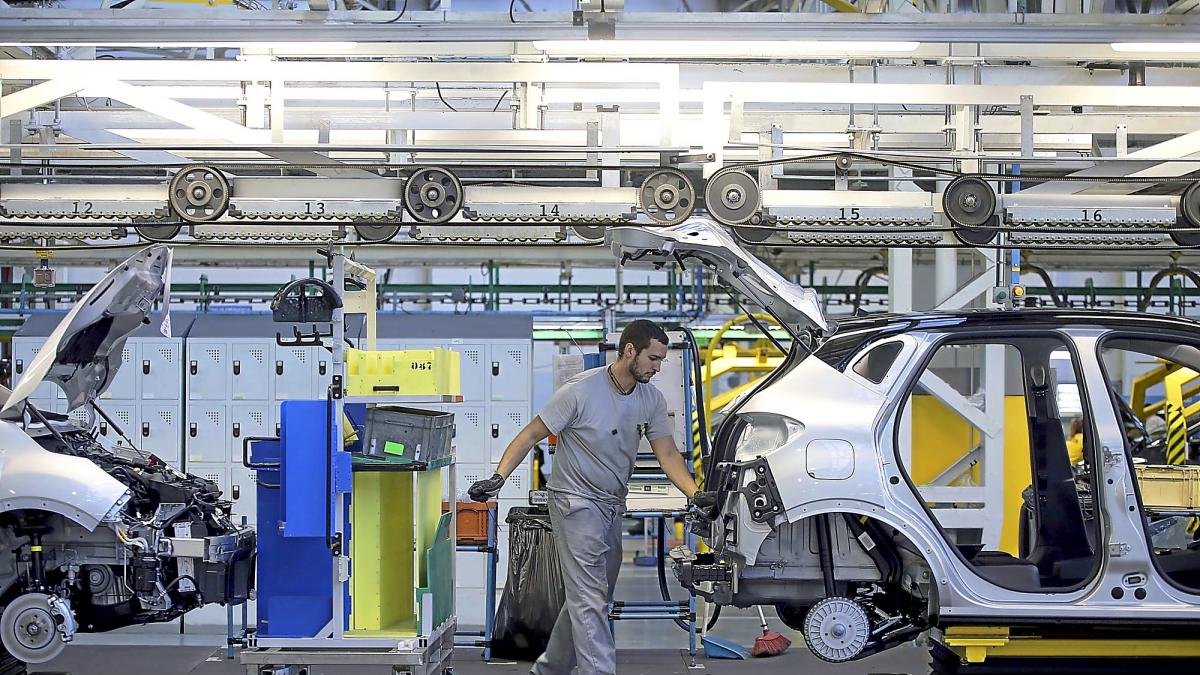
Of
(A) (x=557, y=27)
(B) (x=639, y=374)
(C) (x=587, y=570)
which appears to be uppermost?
(A) (x=557, y=27)

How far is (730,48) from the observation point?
20.3 feet

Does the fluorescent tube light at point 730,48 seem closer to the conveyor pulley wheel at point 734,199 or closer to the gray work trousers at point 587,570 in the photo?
the conveyor pulley wheel at point 734,199

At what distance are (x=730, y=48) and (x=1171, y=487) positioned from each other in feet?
11.4

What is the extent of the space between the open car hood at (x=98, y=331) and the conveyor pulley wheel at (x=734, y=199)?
9.53 feet

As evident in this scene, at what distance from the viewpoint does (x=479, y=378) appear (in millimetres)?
9133

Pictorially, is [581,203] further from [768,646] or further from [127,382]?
[127,382]

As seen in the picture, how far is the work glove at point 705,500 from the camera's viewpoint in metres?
5.37

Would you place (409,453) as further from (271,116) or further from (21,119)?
(21,119)

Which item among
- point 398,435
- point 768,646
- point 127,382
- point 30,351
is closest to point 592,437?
point 398,435

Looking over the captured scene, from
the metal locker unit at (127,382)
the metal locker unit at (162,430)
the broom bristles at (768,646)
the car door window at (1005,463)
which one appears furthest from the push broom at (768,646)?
the metal locker unit at (127,382)

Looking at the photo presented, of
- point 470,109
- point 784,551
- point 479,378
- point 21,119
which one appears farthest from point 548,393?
point 784,551

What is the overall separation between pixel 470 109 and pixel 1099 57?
367 cm

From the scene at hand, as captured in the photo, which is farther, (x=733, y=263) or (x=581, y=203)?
(x=581, y=203)

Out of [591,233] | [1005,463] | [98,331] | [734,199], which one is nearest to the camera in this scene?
[98,331]
